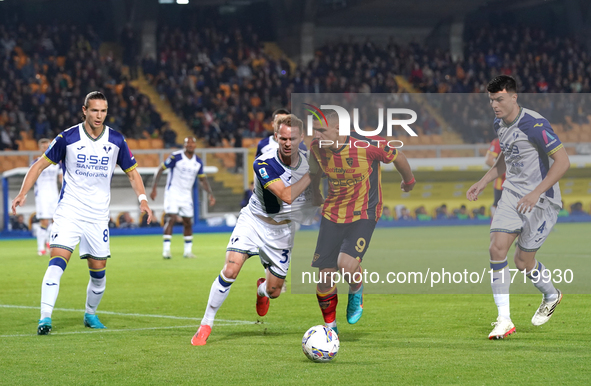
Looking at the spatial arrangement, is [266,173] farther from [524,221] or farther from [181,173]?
[181,173]

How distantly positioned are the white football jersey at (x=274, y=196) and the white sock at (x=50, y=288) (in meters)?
1.95

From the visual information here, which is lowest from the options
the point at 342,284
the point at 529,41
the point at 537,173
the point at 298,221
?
the point at 342,284

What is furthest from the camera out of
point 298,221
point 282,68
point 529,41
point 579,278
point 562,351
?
point 529,41

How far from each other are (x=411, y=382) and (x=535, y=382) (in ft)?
2.61

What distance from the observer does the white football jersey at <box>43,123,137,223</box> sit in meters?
7.60

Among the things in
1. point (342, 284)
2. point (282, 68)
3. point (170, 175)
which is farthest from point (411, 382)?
point (282, 68)

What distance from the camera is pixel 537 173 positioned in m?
7.27

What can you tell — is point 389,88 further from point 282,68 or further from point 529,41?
point 529,41

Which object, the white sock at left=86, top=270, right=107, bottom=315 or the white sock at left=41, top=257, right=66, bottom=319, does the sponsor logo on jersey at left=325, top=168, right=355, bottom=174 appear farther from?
the white sock at left=41, top=257, right=66, bottom=319

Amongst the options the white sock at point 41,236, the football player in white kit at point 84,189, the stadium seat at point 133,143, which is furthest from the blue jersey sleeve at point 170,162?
the stadium seat at point 133,143

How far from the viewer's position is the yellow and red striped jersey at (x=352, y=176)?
7031 mm

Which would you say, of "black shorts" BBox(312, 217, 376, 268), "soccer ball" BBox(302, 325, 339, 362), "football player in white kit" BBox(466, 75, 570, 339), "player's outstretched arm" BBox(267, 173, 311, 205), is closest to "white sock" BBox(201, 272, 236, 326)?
"black shorts" BBox(312, 217, 376, 268)

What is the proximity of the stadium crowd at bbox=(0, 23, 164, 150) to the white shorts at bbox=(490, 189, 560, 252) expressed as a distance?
21575 mm

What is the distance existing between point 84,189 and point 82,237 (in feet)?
1.52
